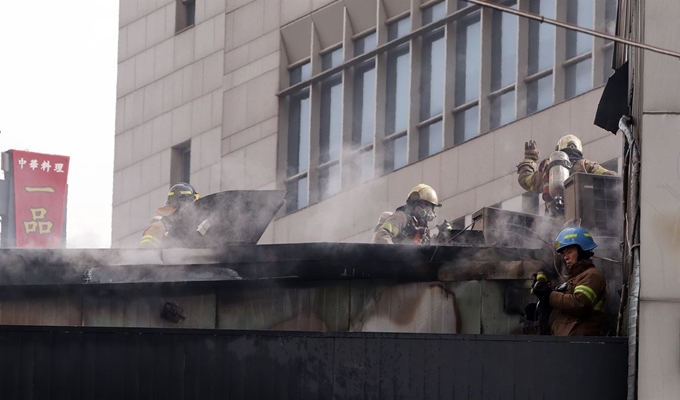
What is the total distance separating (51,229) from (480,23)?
1087cm

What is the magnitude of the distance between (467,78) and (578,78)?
10.3ft

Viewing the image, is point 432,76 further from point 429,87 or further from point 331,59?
point 331,59

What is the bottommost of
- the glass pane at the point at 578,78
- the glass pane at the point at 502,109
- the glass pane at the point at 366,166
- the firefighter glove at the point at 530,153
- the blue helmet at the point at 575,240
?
the blue helmet at the point at 575,240

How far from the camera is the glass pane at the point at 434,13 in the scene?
31859 millimetres

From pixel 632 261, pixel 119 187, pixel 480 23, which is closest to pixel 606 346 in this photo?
pixel 632 261

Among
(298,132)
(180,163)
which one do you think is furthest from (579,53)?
(180,163)

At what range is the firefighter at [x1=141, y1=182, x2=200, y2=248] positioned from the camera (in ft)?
56.5

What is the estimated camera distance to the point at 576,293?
1208 centimetres

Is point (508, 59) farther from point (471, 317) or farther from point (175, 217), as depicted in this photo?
point (471, 317)

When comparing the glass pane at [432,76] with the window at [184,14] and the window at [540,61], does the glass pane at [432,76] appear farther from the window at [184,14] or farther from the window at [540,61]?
the window at [184,14]

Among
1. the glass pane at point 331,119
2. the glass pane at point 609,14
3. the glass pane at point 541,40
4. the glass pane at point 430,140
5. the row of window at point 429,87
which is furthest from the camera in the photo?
the glass pane at point 331,119

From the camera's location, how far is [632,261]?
1183 centimetres

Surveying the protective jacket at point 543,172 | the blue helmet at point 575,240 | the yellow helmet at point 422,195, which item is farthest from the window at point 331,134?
the blue helmet at point 575,240

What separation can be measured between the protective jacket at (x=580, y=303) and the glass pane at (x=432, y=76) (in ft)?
64.1
